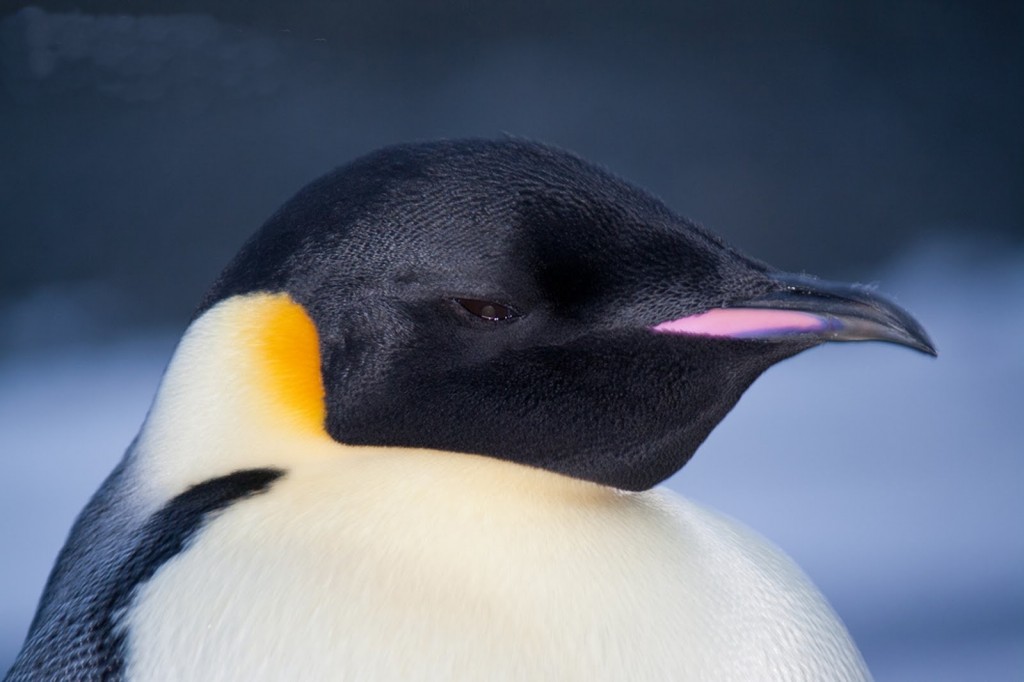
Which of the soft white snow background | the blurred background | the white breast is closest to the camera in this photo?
the white breast

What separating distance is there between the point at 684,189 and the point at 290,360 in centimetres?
182

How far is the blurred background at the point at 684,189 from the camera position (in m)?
2.15

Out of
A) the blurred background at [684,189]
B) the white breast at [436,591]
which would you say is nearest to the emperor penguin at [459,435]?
the white breast at [436,591]

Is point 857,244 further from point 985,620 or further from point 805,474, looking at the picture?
point 985,620

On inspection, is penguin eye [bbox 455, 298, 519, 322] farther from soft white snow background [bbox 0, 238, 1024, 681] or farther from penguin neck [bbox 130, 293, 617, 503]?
soft white snow background [bbox 0, 238, 1024, 681]

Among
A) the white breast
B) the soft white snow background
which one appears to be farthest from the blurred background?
the white breast

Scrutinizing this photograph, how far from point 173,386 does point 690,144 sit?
6.05ft

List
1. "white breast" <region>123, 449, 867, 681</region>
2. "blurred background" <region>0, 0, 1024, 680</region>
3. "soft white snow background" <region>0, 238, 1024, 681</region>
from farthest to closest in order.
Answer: "soft white snow background" <region>0, 238, 1024, 681</region> < "blurred background" <region>0, 0, 1024, 680</region> < "white breast" <region>123, 449, 867, 681</region>

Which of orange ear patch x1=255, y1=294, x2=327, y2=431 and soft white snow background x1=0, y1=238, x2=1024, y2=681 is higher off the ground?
orange ear patch x1=255, y1=294, x2=327, y2=431

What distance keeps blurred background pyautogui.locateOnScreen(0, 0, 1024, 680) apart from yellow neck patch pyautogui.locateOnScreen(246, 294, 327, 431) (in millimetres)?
1350

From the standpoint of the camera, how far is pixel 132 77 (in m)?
2.10

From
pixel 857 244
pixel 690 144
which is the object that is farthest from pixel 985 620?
pixel 690 144

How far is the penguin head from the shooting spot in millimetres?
717

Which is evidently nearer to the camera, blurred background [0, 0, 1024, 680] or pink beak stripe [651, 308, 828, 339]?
pink beak stripe [651, 308, 828, 339]
